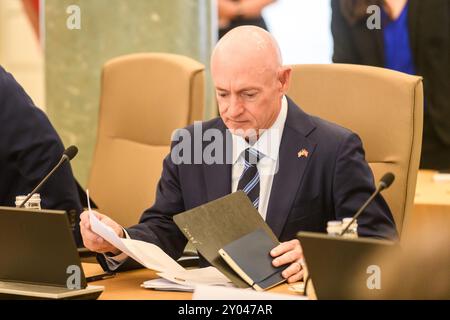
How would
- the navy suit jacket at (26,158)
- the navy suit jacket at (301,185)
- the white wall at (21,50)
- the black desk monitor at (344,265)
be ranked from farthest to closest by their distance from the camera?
1. the white wall at (21,50)
2. the navy suit jacket at (26,158)
3. the navy suit jacket at (301,185)
4. the black desk monitor at (344,265)

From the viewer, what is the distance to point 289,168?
259 centimetres

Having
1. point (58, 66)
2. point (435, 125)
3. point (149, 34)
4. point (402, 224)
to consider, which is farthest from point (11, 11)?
point (402, 224)

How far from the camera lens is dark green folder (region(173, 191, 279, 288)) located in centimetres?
218

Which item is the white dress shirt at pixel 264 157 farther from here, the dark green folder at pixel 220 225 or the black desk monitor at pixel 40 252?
the black desk monitor at pixel 40 252

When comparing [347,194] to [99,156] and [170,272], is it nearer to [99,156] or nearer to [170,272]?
[170,272]

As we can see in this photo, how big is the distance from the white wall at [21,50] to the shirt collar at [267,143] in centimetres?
262

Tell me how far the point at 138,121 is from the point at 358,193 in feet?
4.31

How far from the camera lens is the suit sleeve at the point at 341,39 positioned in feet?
16.4

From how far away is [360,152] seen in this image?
2.62m

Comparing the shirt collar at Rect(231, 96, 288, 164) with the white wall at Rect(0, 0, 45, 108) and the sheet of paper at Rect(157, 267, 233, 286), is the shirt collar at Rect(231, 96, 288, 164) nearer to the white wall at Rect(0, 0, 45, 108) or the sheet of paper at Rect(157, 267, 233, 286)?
the sheet of paper at Rect(157, 267, 233, 286)

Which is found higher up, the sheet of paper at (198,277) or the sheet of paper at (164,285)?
the sheet of paper at (198,277)

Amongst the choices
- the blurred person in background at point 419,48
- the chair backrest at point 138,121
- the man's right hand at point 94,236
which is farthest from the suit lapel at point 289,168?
the blurred person in background at point 419,48

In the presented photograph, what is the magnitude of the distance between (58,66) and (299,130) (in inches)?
99.3

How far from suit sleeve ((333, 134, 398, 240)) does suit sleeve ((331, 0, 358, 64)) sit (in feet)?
7.96
